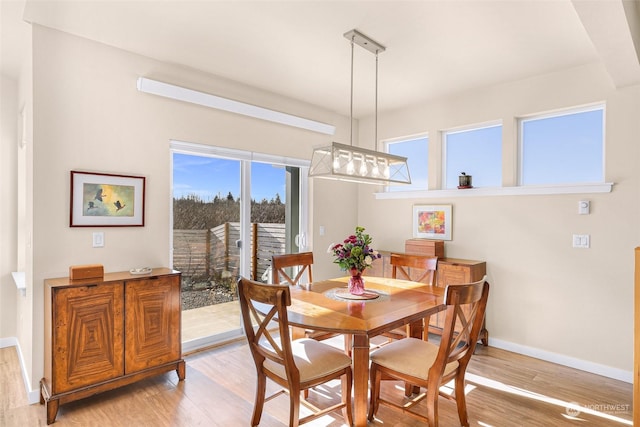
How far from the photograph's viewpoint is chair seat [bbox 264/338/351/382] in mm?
2115

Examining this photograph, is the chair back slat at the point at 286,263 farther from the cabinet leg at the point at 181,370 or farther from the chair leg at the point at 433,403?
the chair leg at the point at 433,403

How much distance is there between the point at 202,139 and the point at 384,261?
240cm

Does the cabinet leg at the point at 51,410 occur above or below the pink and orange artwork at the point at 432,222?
below

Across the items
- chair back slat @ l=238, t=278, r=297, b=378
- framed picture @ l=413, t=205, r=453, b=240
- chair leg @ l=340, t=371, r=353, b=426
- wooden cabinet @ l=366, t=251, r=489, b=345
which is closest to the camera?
chair back slat @ l=238, t=278, r=297, b=378

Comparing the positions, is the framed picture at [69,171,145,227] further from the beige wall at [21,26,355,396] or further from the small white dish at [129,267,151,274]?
the small white dish at [129,267,151,274]

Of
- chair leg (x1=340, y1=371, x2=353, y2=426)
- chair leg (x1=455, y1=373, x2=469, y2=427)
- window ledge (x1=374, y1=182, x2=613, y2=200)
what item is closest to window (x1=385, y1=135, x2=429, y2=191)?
window ledge (x1=374, y1=182, x2=613, y2=200)

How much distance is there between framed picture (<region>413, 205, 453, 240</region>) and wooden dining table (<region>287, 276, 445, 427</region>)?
129cm

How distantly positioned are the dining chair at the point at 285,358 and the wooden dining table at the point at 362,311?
0.40 ft

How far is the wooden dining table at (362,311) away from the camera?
201cm

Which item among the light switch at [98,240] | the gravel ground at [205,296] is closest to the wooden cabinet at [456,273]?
the gravel ground at [205,296]

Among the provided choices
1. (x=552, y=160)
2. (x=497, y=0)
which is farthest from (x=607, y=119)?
(x=497, y=0)

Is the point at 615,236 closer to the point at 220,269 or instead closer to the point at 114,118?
the point at 220,269

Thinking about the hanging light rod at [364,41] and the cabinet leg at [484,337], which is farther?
the cabinet leg at [484,337]

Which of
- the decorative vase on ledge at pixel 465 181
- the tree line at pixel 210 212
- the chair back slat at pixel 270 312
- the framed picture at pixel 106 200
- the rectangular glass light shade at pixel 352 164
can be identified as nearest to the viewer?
the chair back slat at pixel 270 312
